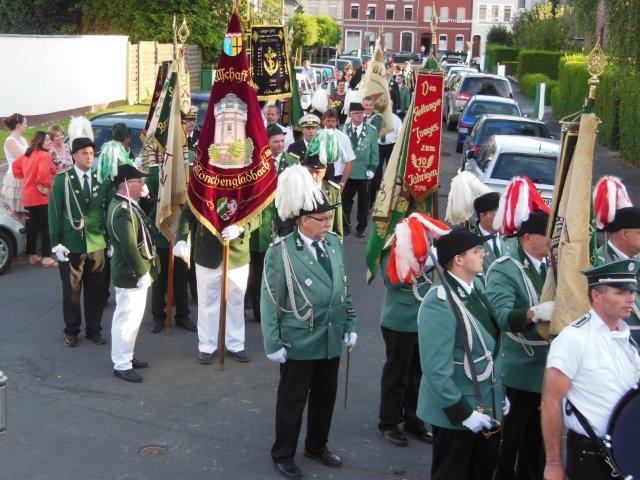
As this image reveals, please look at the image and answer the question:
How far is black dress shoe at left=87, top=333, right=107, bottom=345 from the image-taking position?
9398mm

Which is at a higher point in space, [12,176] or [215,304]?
[12,176]

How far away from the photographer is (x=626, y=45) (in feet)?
59.3

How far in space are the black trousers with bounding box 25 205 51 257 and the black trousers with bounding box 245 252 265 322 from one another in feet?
11.6

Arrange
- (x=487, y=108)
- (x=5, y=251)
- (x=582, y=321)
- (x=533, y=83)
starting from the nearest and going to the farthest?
(x=582, y=321) < (x=5, y=251) < (x=487, y=108) < (x=533, y=83)

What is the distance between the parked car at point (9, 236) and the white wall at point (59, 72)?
45.4ft

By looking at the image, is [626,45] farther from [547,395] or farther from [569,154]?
[547,395]

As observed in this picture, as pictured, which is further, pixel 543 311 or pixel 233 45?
pixel 233 45

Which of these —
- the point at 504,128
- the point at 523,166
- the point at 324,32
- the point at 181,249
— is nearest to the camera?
the point at 181,249

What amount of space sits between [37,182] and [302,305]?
272 inches

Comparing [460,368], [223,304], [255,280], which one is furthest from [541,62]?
[460,368]

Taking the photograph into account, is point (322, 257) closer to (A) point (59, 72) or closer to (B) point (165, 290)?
(B) point (165, 290)

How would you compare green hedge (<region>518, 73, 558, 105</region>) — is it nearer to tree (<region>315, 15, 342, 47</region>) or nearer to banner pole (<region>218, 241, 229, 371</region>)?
tree (<region>315, 15, 342, 47</region>)

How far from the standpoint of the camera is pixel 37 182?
12203 millimetres

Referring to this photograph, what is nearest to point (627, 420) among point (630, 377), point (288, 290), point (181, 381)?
point (630, 377)
